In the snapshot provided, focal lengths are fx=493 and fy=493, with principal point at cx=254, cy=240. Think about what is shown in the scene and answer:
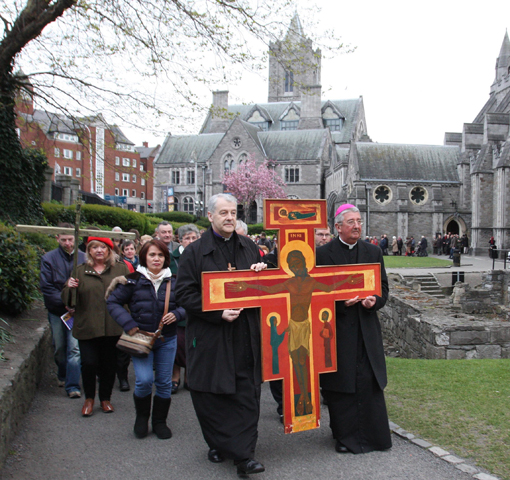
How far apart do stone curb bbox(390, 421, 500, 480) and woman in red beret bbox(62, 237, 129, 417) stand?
298 cm

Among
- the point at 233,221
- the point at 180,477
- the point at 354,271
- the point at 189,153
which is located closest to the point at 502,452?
the point at 354,271

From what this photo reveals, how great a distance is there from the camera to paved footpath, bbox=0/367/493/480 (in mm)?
3765

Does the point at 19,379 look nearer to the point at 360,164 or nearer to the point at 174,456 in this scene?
the point at 174,456

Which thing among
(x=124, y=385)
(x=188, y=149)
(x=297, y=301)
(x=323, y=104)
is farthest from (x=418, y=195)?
(x=297, y=301)

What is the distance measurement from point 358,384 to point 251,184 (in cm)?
5577

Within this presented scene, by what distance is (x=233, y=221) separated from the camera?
410cm

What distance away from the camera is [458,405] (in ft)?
17.5

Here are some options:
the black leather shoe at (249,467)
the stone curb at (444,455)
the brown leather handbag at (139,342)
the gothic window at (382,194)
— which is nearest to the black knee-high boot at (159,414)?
the brown leather handbag at (139,342)

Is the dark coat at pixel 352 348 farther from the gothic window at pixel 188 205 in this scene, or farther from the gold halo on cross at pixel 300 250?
the gothic window at pixel 188 205

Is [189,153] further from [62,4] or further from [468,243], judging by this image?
[62,4]

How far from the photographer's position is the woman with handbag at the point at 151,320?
4.52m

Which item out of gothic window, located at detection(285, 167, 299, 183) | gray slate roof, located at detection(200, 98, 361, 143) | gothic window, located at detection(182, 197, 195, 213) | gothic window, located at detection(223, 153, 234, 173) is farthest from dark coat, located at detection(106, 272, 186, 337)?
gray slate roof, located at detection(200, 98, 361, 143)

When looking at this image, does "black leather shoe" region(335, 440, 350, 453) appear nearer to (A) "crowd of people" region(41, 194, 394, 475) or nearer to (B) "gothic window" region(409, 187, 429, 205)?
(A) "crowd of people" region(41, 194, 394, 475)

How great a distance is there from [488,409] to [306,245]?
9.19ft
